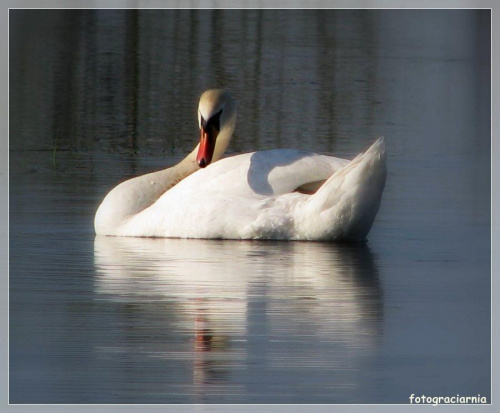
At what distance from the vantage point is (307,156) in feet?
30.1

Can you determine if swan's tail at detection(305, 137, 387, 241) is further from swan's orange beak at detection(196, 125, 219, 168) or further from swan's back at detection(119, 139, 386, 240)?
swan's orange beak at detection(196, 125, 219, 168)

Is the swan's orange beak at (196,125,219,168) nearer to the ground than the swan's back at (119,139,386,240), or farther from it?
farther from it

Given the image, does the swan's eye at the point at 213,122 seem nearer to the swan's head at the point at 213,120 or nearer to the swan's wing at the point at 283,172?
the swan's head at the point at 213,120

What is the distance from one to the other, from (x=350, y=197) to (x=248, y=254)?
0.68m

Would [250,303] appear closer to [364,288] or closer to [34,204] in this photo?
[364,288]

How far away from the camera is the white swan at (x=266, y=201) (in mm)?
8727

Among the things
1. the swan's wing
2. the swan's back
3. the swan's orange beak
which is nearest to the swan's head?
the swan's orange beak

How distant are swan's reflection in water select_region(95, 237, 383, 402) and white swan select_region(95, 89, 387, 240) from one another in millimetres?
109

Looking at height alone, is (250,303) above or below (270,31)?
below

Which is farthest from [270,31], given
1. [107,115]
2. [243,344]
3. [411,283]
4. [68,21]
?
[243,344]

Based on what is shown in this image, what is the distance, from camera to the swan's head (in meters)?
9.74

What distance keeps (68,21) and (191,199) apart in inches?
609

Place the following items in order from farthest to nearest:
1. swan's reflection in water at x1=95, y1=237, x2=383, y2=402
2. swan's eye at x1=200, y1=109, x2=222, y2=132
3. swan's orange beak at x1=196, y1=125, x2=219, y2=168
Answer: swan's eye at x1=200, y1=109, x2=222, y2=132, swan's orange beak at x1=196, y1=125, x2=219, y2=168, swan's reflection in water at x1=95, y1=237, x2=383, y2=402

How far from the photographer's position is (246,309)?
699 cm
